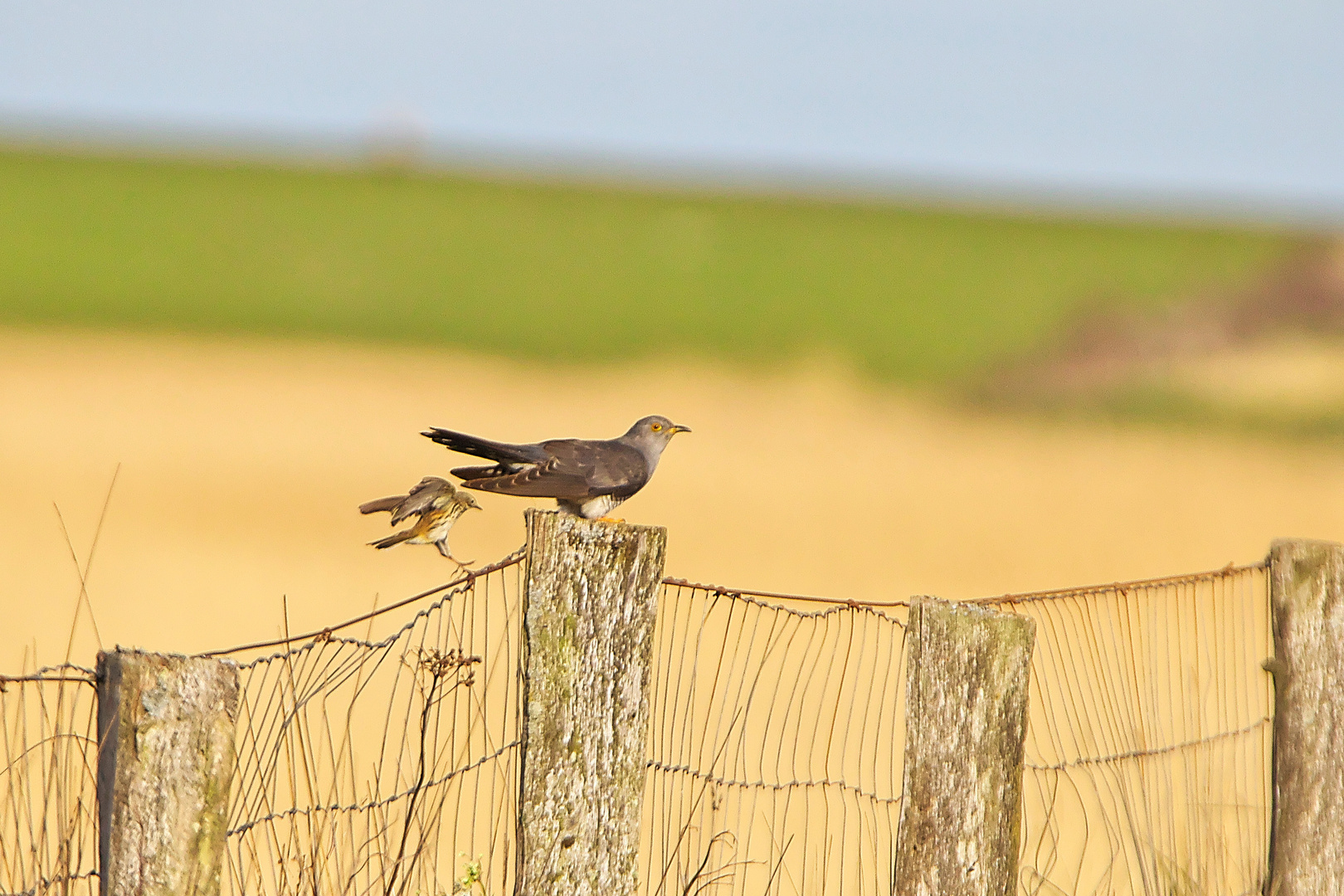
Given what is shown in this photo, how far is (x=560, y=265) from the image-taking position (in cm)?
2803

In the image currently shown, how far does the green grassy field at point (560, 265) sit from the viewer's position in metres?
24.5

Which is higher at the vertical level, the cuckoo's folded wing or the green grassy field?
the green grassy field

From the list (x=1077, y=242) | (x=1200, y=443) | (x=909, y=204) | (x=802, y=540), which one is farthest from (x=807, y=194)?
(x=802, y=540)

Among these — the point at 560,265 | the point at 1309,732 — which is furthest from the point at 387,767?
the point at 560,265

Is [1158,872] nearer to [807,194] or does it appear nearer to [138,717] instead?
[138,717]

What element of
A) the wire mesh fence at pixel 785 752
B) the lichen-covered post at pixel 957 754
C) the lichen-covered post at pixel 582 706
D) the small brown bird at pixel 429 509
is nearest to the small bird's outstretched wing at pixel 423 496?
the small brown bird at pixel 429 509

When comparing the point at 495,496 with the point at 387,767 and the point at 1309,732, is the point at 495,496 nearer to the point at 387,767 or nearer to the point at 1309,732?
the point at 387,767

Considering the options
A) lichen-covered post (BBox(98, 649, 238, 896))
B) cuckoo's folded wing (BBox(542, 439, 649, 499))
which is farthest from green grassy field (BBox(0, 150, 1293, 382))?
lichen-covered post (BBox(98, 649, 238, 896))

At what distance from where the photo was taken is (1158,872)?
11.2 ft

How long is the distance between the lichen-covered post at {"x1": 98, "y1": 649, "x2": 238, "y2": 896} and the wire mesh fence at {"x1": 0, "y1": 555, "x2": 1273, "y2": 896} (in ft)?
0.50

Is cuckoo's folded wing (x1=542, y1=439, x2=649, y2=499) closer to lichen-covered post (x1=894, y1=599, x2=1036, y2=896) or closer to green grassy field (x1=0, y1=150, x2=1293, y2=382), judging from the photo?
lichen-covered post (x1=894, y1=599, x2=1036, y2=896)

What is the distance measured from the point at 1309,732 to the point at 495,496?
13.2 meters

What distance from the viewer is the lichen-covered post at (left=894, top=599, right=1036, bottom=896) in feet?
8.93

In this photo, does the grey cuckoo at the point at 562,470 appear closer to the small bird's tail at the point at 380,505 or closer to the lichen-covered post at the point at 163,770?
the small bird's tail at the point at 380,505
